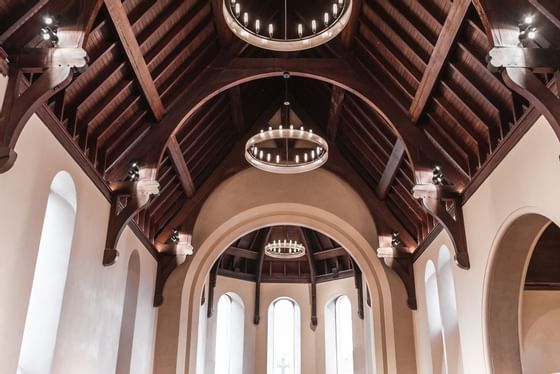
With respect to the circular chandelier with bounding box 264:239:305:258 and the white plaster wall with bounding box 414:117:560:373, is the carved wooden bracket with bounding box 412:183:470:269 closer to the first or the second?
the white plaster wall with bounding box 414:117:560:373

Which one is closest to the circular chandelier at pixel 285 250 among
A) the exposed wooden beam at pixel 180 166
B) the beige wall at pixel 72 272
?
the exposed wooden beam at pixel 180 166

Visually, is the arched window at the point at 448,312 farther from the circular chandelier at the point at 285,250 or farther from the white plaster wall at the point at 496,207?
the circular chandelier at the point at 285,250

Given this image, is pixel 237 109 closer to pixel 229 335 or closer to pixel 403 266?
pixel 403 266

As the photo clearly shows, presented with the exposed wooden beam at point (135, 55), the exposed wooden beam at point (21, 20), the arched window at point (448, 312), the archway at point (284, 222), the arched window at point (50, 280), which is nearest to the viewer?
the exposed wooden beam at point (21, 20)

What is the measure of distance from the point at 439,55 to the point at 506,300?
13.9 feet

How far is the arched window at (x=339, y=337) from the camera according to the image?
19.9 metres

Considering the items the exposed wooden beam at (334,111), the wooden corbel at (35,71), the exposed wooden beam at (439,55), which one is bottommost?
the wooden corbel at (35,71)

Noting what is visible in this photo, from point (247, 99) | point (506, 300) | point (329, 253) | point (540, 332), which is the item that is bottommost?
point (540, 332)

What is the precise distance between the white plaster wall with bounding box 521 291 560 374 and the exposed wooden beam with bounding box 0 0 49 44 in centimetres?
1001

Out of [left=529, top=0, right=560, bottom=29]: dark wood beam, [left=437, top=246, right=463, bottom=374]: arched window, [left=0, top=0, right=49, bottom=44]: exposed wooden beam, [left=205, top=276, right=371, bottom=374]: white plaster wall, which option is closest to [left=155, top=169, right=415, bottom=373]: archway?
[left=437, top=246, right=463, bottom=374]: arched window

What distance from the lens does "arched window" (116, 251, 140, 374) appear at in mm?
11758

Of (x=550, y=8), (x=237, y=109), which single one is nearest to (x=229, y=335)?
(x=237, y=109)

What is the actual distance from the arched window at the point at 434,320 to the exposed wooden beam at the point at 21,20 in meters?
9.57

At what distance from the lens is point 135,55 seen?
9.01 m
